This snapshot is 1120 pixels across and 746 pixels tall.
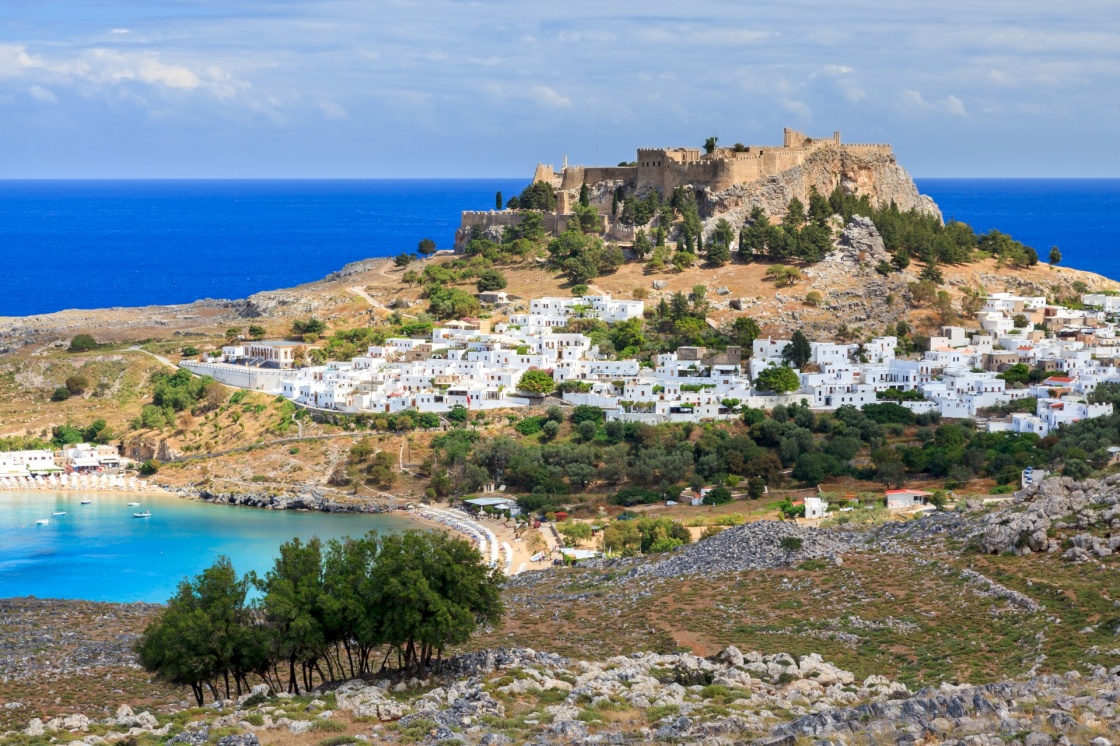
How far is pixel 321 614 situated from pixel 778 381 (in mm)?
26711

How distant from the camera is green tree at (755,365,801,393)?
4469 cm

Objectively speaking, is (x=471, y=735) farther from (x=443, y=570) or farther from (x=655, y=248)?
(x=655, y=248)

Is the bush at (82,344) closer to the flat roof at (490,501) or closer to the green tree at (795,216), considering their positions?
the flat roof at (490,501)

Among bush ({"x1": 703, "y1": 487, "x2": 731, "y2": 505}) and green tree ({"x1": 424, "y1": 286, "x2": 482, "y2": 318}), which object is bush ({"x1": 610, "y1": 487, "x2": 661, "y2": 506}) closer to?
bush ({"x1": 703, "y1": 487, "x2": 731, "y2": 505})

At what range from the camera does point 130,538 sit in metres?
38.3

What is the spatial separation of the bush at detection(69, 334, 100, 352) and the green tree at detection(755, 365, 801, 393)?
2499 cm

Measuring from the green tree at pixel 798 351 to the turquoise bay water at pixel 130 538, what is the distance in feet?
46.2

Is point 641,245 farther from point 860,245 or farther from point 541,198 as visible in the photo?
point 860,245

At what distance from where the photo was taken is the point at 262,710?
17516mm

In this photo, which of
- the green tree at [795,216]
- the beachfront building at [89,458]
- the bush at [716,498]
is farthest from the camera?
the green tree at [795,216]

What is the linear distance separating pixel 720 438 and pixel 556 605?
17265 millimetres

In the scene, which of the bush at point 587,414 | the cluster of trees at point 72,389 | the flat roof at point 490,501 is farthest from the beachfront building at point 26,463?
the bush at point 587,414

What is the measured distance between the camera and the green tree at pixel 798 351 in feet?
152

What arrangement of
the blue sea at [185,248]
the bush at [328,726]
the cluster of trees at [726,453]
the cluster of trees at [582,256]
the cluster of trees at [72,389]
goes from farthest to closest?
the blue sea at [185,248]
the cluster of trees at [582,256]
the cluster of trees at [72,389]
the cluster of trees at [726,453]
the bush at [328,726]
